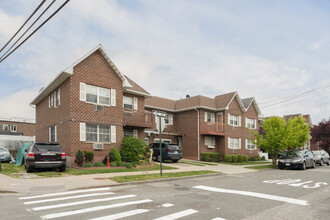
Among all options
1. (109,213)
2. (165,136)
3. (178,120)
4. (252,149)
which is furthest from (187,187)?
(252,149)

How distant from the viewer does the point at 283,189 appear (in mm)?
10484

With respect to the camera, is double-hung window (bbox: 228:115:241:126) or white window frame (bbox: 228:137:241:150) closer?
white window frame (bbox: 228:137:241:150)

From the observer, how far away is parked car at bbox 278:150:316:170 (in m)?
20.6

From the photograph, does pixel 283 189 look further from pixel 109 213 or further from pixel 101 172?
pixel 101 172

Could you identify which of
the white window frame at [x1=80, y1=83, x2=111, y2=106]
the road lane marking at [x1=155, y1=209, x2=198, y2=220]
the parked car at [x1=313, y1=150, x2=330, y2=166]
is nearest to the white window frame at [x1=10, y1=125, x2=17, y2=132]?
the white window frame at [x1=80, y1=83, x2=111, y2=106]

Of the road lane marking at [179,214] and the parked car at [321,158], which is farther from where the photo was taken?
the parked car at [321,158]

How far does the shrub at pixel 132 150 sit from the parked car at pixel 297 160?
36.2 feet

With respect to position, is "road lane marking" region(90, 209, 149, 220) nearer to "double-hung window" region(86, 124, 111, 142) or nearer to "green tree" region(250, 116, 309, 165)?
"double-hung window" region(86, 124, 111, 142)


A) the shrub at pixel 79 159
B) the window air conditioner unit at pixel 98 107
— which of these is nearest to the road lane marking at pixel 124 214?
the shrub at pixel 79 159

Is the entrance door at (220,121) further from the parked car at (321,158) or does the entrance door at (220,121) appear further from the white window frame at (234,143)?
the parked car at (321,158)

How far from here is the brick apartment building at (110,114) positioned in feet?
A: 58.5

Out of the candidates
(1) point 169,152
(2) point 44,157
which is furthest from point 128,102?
(2) point 44,157

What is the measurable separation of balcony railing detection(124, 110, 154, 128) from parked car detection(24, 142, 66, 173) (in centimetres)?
672

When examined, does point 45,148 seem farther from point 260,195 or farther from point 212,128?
point 212,128
